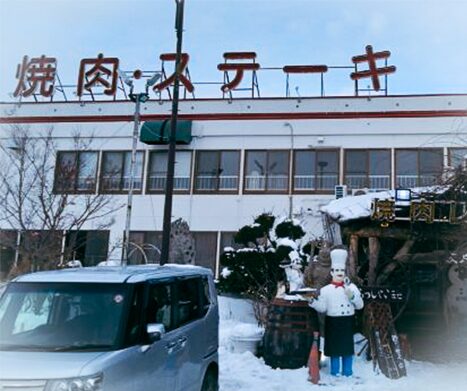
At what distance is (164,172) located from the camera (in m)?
20.1

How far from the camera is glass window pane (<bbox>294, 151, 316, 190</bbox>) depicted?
19.0 m

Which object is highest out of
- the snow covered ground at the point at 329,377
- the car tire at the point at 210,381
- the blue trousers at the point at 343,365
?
the car tire at the point at 210,381

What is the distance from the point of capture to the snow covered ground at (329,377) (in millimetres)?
7557

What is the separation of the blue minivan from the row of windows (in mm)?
13260

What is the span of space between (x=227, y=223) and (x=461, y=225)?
10.8 metres

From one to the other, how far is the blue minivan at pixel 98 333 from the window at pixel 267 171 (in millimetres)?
13940

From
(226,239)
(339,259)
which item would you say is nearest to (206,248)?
(226,239)

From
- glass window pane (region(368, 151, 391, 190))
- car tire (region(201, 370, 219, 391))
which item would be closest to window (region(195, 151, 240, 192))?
glass window pane (region(368, 151, 391, 190))

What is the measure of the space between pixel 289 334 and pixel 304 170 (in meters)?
11.3

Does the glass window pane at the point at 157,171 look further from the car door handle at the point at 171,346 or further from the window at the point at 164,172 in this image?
the car door handle at the point at 171,346

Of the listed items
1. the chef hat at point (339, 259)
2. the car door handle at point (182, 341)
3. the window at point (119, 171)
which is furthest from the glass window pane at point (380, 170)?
the car door handle at point (182, 341)

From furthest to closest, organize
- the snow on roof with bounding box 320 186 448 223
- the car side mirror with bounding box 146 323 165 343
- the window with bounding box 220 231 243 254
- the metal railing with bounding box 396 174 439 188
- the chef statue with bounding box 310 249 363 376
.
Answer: the window with bounding box 220 231 243 254 → the metal railing with bounding box 396 174 439 188 → the snow on roof with bounding box 320 186 448 223 → the chef statue with bounding box 310 249 363 376 → the car side mirror with bounding box 146 323 165 343

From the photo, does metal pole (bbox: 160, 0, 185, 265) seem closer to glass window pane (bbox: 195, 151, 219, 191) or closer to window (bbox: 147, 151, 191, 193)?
glass window pane (bbox: 195, 151, 219, 191)

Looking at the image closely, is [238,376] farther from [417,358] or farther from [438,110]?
[438,110]
